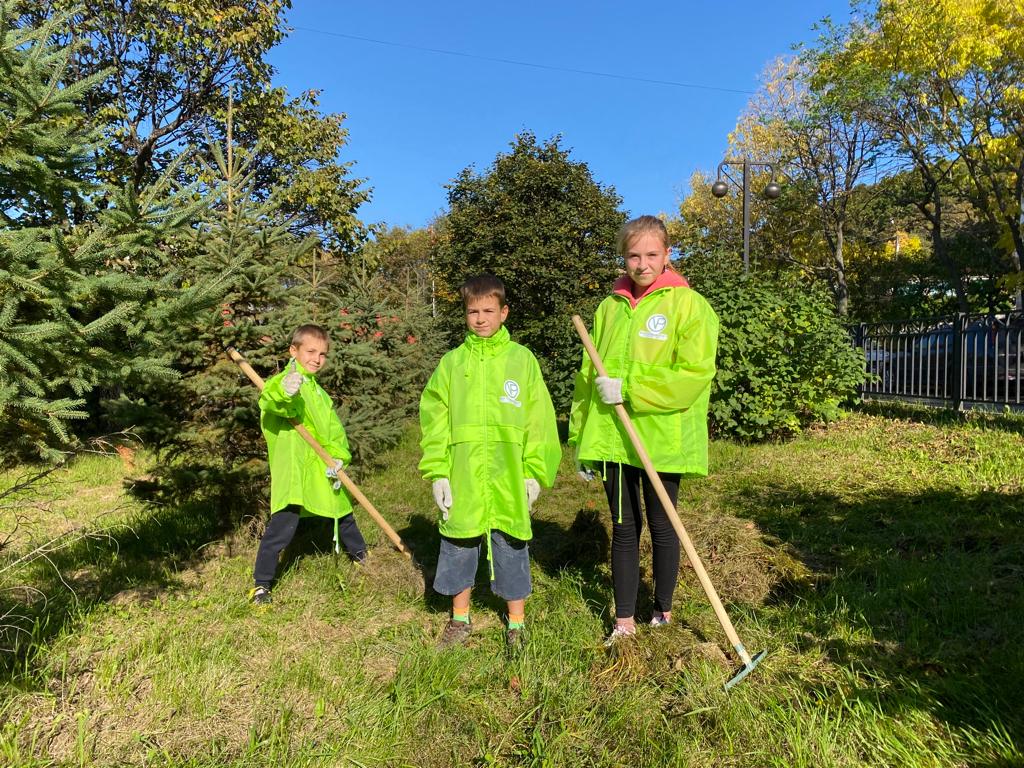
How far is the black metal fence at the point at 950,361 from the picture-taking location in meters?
7.82

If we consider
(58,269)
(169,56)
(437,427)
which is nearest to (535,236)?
(169,56)

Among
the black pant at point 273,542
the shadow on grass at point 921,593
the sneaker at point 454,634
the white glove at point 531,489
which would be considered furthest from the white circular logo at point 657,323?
the black pant at point 273,542

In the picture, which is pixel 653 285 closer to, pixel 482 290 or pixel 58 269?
pixel 482 290

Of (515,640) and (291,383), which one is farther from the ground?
(291,383)

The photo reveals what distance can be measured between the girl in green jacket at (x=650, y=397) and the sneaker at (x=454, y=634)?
695 mm

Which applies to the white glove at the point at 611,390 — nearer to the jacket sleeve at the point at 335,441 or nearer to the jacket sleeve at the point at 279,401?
the jacket sleeve at the point at 279,401

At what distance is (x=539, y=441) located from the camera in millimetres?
2980

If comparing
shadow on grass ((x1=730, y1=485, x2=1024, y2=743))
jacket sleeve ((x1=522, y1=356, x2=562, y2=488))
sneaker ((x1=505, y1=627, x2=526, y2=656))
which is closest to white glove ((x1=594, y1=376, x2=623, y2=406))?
jacket sleeve ((x1=522, y1=356, x2=562, y2=488))

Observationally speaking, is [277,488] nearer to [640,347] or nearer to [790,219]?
[640,347]

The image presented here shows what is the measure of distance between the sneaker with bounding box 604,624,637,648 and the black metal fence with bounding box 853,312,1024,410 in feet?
20.2

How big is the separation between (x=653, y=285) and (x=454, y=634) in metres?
1.89

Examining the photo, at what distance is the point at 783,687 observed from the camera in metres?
2.35

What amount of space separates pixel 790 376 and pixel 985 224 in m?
20.2

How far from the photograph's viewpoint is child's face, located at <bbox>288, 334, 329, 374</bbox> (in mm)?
3705
